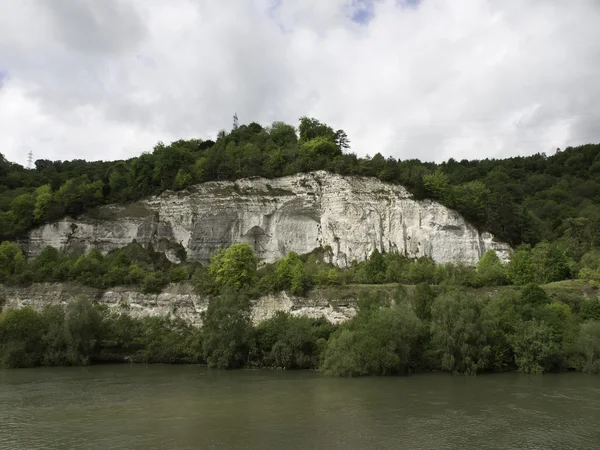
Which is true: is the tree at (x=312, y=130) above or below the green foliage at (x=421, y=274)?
above

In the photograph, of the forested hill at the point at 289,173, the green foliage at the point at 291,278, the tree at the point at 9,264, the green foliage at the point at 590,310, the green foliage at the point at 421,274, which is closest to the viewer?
the green foliage at the point at 590,310

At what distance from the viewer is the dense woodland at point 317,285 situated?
2928cm

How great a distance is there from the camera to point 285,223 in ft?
164

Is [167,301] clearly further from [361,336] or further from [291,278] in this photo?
[361,336]

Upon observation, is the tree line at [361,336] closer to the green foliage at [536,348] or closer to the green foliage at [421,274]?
the green foliage at [536,348]

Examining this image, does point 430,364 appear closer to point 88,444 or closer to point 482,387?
point 482,387

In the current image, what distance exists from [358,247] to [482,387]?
23062 mm

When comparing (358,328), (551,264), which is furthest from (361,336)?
(551,264)

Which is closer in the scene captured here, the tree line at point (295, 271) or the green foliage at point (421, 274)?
the tree line at point (295, 271)

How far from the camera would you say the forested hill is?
154 feet

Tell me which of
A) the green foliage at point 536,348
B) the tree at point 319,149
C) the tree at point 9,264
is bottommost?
the green foliage at point 536,348

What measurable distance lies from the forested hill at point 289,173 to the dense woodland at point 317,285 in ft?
0.64

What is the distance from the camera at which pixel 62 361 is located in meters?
35.5

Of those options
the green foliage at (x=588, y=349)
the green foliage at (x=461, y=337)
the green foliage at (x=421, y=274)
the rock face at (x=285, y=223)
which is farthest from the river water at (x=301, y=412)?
the rock face at (x=285, y=223)
